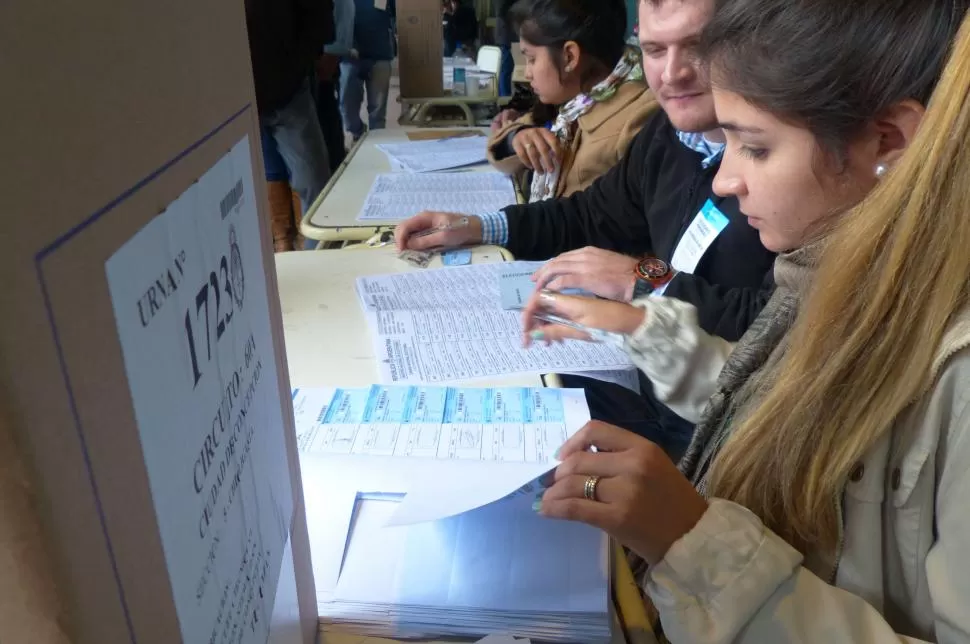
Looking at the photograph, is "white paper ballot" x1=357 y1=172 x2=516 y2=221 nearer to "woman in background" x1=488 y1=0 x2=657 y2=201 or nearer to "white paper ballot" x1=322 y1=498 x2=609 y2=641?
"woman in background" x1=488 y1=0 x2=657 y2=201

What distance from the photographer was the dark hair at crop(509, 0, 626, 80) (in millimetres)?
1612

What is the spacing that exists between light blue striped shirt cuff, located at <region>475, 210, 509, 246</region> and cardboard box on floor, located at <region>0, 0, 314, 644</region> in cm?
91

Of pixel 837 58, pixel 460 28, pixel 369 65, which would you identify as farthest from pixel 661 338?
pixel 460 28

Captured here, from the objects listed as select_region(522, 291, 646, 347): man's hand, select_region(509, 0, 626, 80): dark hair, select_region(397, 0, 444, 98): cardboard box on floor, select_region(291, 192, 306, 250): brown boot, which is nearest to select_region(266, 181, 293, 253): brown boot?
select_region(291, 192, 306, 250): brown boot

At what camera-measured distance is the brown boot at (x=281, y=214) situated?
245cm

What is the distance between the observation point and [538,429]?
646mm

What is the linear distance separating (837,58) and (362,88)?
12.7ft

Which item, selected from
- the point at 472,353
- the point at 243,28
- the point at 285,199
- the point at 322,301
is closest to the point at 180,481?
the point at 243,28

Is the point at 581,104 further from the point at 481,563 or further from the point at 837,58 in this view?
the point at 481,563

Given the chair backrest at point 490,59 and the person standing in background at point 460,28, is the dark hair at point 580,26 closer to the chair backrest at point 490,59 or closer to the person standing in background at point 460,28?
the chair backrest at point 490,59

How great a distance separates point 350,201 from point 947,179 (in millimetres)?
1160

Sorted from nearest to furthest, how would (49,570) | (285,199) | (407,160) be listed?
(49,570), (407,160), (285,199)

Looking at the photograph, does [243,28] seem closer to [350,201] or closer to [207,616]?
[207,616]

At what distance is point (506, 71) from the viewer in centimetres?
425
